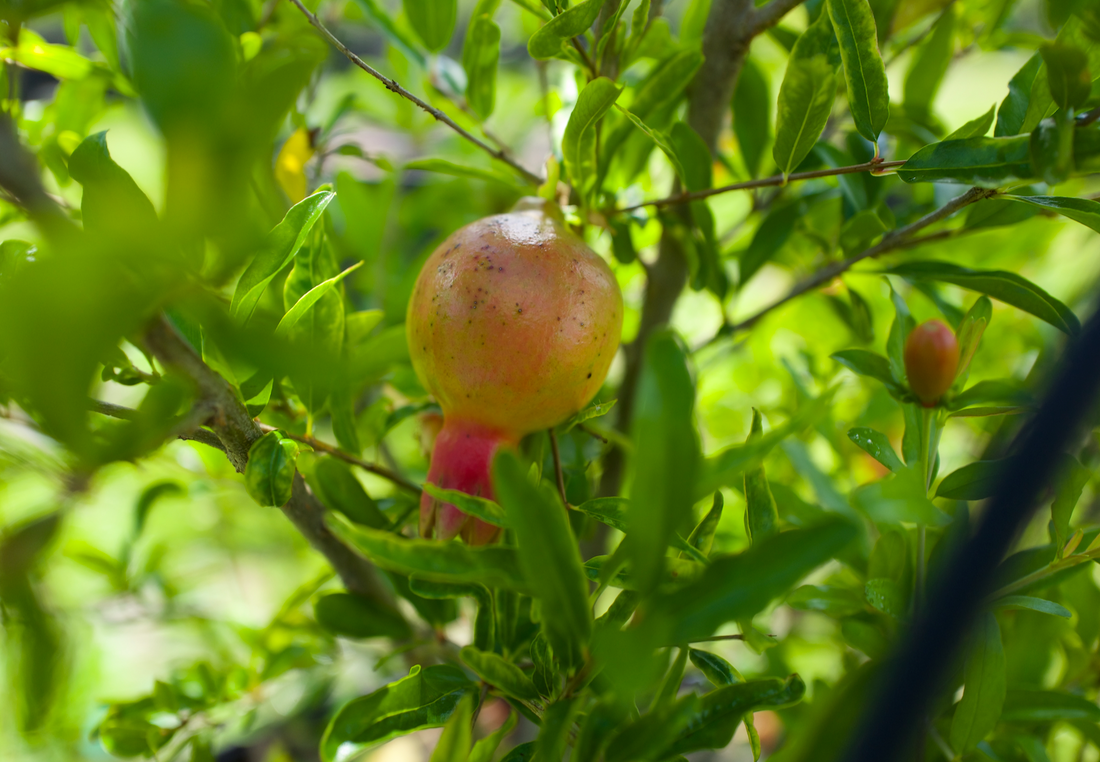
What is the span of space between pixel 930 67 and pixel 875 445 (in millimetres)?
400

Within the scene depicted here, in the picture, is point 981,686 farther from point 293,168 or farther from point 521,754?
point 293,168

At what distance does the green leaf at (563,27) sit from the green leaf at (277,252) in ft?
0.48

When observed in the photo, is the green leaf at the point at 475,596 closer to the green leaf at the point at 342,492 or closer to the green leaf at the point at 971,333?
the green leaf at the point at 342,492

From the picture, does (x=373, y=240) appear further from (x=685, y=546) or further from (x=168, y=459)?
(x=685, y=546)

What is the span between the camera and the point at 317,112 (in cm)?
89

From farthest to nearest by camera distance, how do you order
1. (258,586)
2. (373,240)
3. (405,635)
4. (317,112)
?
(258,586)
(317,112)
(373,240)
(405,635)

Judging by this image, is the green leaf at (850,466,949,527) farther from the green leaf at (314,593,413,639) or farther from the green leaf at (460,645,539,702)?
the green leaf at (314,593,413,639)

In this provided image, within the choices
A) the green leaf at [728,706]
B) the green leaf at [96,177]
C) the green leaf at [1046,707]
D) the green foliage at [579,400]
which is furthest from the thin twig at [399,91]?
the green leaf at [1046,707]

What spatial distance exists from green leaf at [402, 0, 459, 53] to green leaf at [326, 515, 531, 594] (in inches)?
17.8

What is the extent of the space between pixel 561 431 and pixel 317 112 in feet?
2.14

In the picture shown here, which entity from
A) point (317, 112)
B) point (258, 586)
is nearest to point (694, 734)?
point (317, 112)

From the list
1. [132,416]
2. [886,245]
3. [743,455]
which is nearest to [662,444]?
[743,455]

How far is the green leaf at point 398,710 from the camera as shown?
39 centimetres

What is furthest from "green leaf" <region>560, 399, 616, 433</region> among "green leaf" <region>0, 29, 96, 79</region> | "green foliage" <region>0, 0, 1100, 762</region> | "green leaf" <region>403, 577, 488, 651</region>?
"green leaf" <region>0, 29, 96, 79</region>
